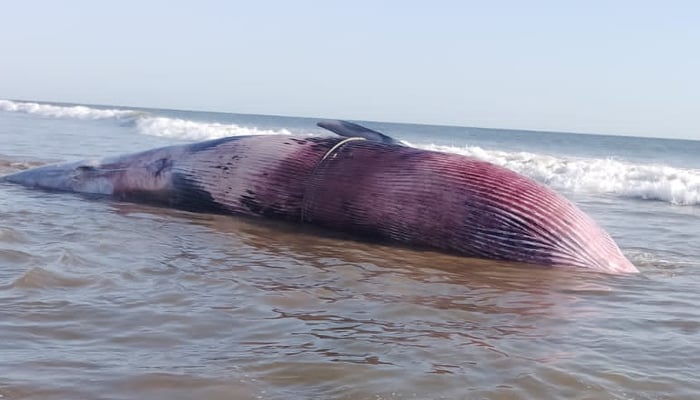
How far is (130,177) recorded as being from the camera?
742 centimetres

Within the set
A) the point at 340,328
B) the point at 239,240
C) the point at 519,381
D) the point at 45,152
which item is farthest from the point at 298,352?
the point at 45,152

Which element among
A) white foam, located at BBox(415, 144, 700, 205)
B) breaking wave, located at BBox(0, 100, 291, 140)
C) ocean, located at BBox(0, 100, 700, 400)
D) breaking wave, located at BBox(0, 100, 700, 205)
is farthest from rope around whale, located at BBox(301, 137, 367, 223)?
breaking wave, located at BBox(0, 100, 291, 140)

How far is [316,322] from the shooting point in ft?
12.1

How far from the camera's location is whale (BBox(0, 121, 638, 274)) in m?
5.31

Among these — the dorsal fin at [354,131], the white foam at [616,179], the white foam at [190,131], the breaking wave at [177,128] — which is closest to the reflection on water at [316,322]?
the dorsal fin at [354,131]

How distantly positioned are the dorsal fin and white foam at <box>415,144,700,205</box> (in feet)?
20.3

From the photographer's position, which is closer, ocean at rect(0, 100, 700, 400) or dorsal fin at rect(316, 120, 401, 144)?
ocean at rect(0, 100, 700, 400)

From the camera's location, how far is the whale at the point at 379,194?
209 inches

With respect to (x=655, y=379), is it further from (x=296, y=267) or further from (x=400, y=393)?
(x=296, y=267)

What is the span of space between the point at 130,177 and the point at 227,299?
3687 mm

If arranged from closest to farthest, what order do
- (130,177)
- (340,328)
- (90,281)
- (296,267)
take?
(340,328)
(90,281)
(296,267)
(130,177)

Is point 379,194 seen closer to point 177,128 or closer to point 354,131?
point 354,131

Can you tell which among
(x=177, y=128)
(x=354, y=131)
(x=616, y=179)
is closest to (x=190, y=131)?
(x=177, y=128)

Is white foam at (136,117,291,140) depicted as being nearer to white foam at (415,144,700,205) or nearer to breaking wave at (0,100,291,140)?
breaking wave at (0,100,291,140)
